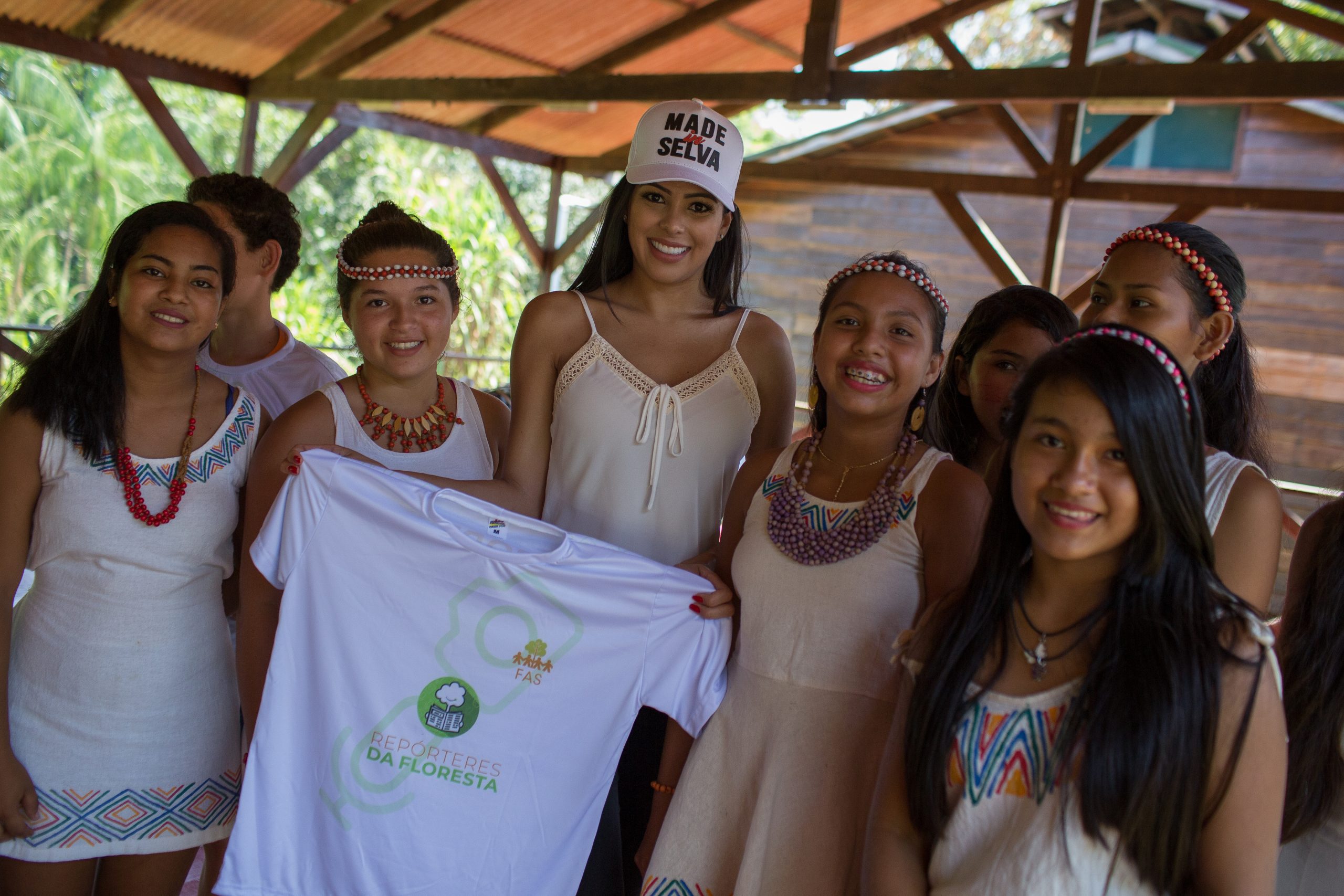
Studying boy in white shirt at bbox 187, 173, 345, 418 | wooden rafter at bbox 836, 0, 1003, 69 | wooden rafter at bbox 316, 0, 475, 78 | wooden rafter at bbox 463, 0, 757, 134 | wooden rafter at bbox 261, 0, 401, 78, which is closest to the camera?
boy in white shirt at bbox 187, 173, 345, 418

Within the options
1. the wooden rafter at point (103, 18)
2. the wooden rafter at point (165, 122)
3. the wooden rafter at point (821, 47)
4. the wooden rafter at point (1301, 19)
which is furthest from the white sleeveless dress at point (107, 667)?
the wooden rafter at point (1301, 19)

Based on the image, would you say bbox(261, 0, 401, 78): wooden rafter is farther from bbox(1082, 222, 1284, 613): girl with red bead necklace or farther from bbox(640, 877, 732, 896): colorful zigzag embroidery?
Result: bbox(640, 877, 732, 896): colorful zigzag embroidery

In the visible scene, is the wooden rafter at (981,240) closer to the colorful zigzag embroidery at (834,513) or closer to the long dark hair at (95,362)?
the colorful zigzag embroidery at (834,513)

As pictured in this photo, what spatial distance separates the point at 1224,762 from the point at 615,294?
1.48 m

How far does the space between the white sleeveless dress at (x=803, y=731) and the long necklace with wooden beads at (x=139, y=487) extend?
112cm

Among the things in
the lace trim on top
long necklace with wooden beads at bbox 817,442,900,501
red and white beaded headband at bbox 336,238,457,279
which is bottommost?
long necklace with wooden beads at bbox 817,442,900,501

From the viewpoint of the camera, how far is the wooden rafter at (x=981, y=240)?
25.2 ft

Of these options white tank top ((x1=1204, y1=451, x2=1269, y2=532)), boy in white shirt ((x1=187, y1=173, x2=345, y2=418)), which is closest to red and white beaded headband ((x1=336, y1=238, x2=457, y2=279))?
boy in white shirt ((x1=187, y1=173, x2=345, y2=418))

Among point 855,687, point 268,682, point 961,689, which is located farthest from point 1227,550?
point 268,682

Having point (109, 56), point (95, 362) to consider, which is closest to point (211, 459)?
point (95, 362)

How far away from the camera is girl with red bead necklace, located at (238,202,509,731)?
2.00m

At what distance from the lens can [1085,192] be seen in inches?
297

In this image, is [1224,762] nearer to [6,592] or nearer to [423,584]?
[423,584]

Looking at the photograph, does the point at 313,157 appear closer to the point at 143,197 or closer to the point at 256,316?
the point at 256,316
